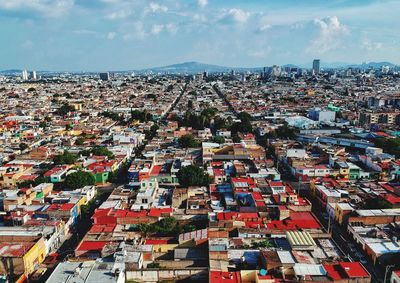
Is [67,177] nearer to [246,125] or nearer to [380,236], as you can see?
[380,236]

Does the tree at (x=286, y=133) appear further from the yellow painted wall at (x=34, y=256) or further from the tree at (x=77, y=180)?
the yellow painted wall at (x=34, y=256)

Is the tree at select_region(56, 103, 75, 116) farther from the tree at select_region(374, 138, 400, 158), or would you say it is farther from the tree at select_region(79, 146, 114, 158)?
the tree at select_region(374, 138, 400, 158)

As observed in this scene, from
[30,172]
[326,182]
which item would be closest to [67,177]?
[30,172]

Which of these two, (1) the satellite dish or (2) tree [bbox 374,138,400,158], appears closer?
(1) the satellite dish

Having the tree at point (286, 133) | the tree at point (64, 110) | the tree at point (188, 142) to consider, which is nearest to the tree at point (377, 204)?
the tree at point (188, 142)

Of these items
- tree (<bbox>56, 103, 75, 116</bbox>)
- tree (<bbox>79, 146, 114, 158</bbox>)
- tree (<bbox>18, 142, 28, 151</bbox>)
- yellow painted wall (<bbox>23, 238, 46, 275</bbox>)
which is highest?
tree (<bbox>56, 103, 75, 116</bbox>)

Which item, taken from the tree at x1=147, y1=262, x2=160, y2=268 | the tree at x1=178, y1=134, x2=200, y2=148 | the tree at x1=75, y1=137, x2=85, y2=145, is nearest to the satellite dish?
the tree at x1=147, y1=262, x2=160, y2=268

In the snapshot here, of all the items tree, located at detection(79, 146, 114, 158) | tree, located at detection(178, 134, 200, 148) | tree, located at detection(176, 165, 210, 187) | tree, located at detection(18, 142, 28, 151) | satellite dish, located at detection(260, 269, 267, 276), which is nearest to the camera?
satellite dish, located at detection(260, 269, 267, 276)

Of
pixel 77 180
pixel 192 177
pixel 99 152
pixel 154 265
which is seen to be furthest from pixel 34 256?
pixel 99 152

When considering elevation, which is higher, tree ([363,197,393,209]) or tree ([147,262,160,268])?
tree ([363,197,393,209])
